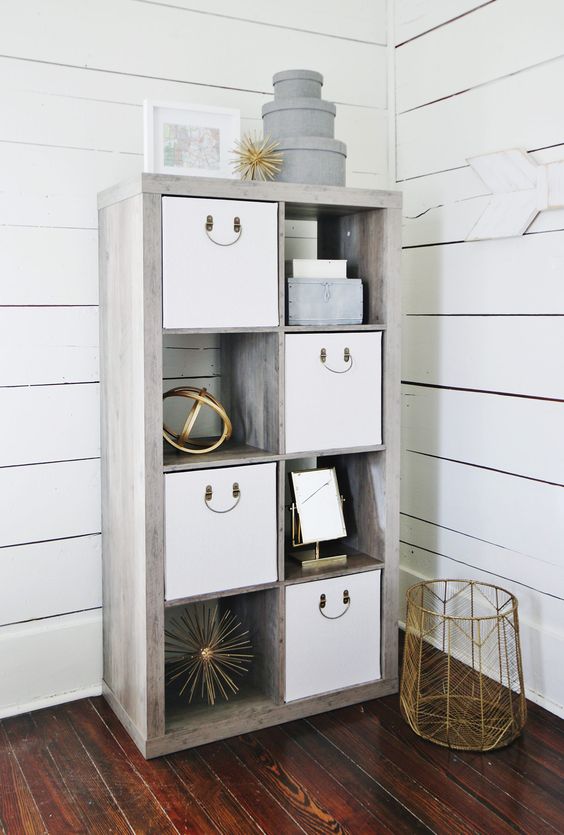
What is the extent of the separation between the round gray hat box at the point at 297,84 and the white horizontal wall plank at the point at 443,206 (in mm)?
522

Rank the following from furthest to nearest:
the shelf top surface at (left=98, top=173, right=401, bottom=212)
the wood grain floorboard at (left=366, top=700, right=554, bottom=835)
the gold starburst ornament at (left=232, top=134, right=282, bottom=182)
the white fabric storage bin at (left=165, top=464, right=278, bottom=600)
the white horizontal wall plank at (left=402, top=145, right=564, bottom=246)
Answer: the white horizontal wall plank at (left=402, top=145, right=564, bottom=246), the gold starburst ornament at (left=232, top=134, right=282, bottom=182), the white fabric storage bin at (left=165, top=464, right=278, bottom=600), the shelf top surface at (left=98, top=173, right=401, bottom=212), the wood grain floorboard at (left=366, top=700, right=554, bottom=835)

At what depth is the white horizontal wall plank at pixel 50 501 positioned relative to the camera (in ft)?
7.14

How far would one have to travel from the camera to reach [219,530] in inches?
79.0

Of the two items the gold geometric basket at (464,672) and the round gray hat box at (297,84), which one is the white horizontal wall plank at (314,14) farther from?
the gold geometric basket at (464,672)

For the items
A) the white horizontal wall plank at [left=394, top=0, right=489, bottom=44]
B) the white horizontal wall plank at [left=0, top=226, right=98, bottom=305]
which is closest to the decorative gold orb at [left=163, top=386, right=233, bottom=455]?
the white horizontal wall plank at [left=0, top=226, right=98, bottom=305]

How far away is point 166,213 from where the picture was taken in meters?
1.86

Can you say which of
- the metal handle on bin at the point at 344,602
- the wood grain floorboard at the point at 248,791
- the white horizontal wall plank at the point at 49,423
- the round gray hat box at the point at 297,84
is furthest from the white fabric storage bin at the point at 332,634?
the round gray hat box at the point at 297,84

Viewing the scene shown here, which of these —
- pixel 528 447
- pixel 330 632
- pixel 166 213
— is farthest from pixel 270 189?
pixel 330 632

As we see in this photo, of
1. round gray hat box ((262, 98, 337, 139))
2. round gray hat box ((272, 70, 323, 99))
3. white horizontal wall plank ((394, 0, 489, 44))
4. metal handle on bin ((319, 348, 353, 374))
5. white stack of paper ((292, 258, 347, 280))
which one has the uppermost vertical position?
white horizontal wall plank ((394, 0, 489, 44))

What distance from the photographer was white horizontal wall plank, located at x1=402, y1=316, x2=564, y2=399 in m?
2.12

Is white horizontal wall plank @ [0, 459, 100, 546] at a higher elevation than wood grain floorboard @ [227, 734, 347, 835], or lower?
higher

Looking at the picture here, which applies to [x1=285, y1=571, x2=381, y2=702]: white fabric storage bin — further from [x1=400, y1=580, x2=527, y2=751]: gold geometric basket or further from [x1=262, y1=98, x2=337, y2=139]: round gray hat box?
[x1=262, y1=98, x2=337, y2=139]: round gray hat box

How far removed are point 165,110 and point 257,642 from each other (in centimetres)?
143

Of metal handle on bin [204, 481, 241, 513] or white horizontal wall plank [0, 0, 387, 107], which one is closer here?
metal handle on bin [204, 481, 241, 513]
